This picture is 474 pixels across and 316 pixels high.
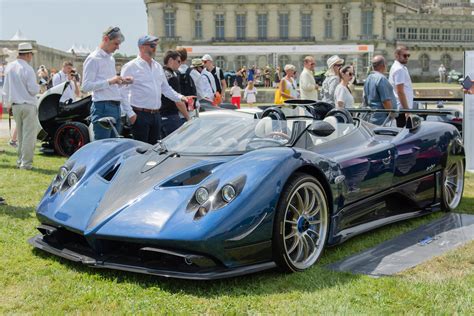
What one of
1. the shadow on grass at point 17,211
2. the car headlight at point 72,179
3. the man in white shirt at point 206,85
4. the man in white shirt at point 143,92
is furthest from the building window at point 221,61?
the car headlight at point 72,179

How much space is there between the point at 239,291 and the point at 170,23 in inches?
3064

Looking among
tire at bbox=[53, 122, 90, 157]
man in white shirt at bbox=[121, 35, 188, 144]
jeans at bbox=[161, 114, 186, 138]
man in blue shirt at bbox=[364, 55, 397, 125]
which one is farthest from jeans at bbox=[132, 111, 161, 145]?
tire at bbox=[53, 122, 90, 157]

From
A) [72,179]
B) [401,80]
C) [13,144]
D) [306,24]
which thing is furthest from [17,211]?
[306,24]

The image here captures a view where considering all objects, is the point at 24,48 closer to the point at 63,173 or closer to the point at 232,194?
the point at 63,173

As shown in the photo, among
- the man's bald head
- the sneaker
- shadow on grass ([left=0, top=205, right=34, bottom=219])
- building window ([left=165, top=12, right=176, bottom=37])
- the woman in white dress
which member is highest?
building window ([left=165, top=12, right=176, bottom=37])

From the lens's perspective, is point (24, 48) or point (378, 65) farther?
point (24, 48)

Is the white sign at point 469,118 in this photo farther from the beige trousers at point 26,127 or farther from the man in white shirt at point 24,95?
the beige trousers at point 26,127

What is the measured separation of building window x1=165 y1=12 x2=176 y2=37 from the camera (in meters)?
78.9

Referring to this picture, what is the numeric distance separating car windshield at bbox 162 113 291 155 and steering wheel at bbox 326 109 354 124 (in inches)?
31.6

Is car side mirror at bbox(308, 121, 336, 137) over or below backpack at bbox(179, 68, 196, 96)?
below

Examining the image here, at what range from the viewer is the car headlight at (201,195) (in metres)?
4.03

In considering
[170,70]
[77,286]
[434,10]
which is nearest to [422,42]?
[434,10]

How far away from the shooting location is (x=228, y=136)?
16.4 ft

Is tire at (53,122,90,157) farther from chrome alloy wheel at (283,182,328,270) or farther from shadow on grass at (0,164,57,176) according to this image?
chrome alloy wheel at (283,182,328,270)
